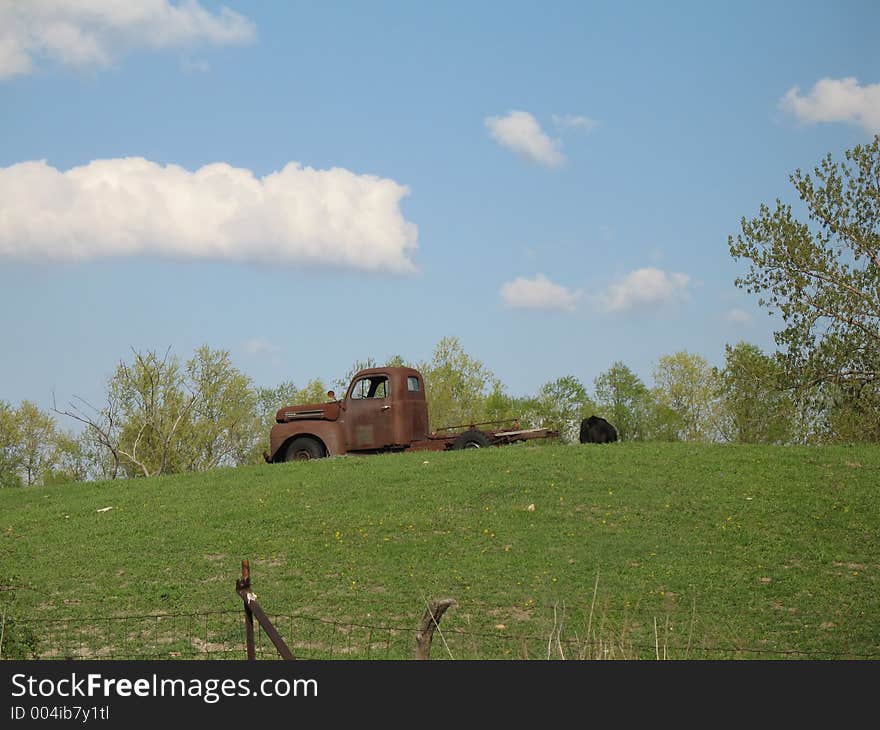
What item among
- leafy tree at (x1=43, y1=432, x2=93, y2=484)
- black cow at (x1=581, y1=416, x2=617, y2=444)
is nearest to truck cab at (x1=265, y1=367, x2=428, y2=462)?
black cow at (x1=581, y1=416, x2=617, y2=444)

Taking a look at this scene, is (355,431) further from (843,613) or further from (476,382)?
(476,382)

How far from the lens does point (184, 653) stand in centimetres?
1191

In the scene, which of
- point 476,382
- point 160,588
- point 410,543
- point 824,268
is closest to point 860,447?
point 824,268

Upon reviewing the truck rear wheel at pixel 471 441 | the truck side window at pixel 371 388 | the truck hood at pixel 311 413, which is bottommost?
the truck rear wheel at pixel 471 441

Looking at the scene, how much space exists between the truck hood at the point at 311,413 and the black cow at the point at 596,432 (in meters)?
6.71

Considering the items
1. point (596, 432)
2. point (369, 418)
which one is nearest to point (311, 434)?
point (369, 418)

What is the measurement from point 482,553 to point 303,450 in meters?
12.5

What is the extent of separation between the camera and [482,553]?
16797mm

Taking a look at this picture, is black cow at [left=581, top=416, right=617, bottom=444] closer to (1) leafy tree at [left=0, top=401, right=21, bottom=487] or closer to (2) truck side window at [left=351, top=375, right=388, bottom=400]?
(2) truck side window at [left=351, top=375, right=388, bottom=400]

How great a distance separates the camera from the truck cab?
2731cm

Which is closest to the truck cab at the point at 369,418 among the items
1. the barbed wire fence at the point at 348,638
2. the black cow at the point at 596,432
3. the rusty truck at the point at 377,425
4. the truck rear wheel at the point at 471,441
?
the rusty truck at the point at 377,425

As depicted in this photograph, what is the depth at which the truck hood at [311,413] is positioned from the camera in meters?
28.0

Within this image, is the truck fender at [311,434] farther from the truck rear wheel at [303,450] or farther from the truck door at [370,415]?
the truck door at [370,415]
